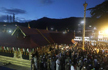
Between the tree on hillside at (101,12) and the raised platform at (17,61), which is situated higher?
the tree on hillside at (101,12)

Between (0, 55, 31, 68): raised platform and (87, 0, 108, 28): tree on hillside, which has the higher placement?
(87, 0, 108, 28): tree on hillside

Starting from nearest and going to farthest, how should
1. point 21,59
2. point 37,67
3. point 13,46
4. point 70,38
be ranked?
1. point 37,67
2. point 13,46
3. point 21,59
4. point 70,38

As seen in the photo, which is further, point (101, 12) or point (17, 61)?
point (101, 12)

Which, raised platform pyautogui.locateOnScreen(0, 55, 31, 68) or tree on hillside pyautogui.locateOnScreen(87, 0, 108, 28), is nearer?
raised platform pyautogui.locateOnScreen(0, 55, 31, 68)

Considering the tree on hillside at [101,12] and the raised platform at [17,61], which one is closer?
the raised platform at [17,61]

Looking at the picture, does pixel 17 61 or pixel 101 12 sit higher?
pixel 101 12

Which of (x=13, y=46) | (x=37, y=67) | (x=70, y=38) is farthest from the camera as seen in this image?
(x=70, y=38)

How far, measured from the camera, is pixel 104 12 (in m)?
13.7

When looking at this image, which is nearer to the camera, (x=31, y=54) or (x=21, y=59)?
(x=31, y=54)

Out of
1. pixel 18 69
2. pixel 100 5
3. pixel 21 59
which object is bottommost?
pixel 18 69

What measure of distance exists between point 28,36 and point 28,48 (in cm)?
159

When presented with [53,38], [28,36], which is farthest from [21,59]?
[53,38]

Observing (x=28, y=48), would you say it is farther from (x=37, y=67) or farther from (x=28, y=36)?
(x=37, y=67)

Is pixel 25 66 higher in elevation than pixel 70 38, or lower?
lower
